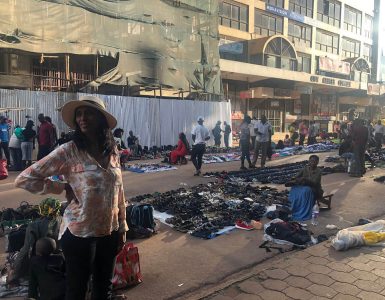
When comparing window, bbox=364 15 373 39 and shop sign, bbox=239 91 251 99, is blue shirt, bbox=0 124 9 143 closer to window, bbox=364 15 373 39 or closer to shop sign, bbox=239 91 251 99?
shop sign, bbox=239 91 251 99

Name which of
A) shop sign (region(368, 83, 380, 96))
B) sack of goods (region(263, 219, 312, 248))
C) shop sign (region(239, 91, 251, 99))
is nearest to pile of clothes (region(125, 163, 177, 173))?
sack of goods (region(263, 219, 312, 248))

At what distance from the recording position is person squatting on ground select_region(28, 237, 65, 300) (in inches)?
130

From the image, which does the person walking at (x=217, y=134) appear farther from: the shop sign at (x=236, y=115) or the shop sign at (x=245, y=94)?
the shop sign at (x=245, y=94)

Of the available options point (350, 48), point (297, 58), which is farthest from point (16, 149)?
point (350, 48)

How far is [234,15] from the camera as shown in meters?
30.3

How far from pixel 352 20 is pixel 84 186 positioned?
164 feet

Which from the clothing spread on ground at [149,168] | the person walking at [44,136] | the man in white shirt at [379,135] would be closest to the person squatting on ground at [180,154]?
the clothing spread on ground at [149,168]

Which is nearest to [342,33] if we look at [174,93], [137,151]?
[174,93]

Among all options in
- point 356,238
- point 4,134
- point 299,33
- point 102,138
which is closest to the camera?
point 102,138

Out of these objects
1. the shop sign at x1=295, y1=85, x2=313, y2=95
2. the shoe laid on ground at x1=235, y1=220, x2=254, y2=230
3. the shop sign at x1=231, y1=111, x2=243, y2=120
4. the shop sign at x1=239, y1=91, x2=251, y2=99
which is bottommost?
the shoe laid on ground at x1=235, y1=220, x2=254, y2=230

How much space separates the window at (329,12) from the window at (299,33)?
3112mm

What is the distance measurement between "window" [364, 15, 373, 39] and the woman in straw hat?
5295 cm

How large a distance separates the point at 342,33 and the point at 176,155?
120 ft

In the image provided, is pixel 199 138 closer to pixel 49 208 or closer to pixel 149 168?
pixel 149 168
